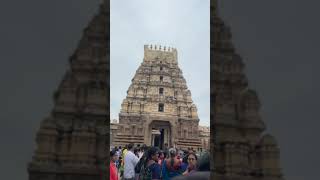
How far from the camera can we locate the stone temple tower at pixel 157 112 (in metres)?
10.8

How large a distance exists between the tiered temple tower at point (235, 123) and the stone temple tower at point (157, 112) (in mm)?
4947

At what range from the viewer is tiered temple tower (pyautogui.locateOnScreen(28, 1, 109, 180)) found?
4.52 metres

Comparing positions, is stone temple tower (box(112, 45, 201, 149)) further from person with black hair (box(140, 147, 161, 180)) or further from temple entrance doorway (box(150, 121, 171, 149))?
person with black hair (box(140, 147, 161, 180))

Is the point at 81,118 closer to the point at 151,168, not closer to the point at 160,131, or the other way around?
the point at 151,168

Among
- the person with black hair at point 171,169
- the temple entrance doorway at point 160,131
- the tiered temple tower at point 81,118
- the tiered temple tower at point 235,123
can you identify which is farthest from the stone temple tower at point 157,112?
the person with black hair at point 171,169

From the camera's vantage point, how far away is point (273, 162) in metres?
4.89

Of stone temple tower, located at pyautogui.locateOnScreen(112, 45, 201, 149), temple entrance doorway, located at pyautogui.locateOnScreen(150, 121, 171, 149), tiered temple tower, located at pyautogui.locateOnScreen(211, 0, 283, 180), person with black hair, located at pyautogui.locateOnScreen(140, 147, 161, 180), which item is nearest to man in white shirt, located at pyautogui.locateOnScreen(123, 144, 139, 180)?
person with black hair, located at pyautogui.locateOnScreen(140, 147, 161, 180)

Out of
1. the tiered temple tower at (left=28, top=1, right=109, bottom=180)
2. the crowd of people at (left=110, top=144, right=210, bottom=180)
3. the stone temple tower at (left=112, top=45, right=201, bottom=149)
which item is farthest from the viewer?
the stone temple tower at (left=112, top=45, right=201, bottom=149)

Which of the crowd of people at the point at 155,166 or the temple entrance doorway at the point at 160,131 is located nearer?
the crowd of people at the point at 155,166

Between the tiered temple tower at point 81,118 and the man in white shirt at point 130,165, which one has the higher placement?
the tiered temple tower at point 81,118

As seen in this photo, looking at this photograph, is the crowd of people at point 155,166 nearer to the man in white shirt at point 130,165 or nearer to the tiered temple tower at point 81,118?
the man in white shirt at point 130,165

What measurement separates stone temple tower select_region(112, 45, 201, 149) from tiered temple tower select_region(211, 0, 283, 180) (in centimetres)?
495

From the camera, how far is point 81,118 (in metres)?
4.85

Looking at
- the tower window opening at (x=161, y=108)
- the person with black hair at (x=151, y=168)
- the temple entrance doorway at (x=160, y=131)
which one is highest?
the tower window opening at (x=161, y=108)
